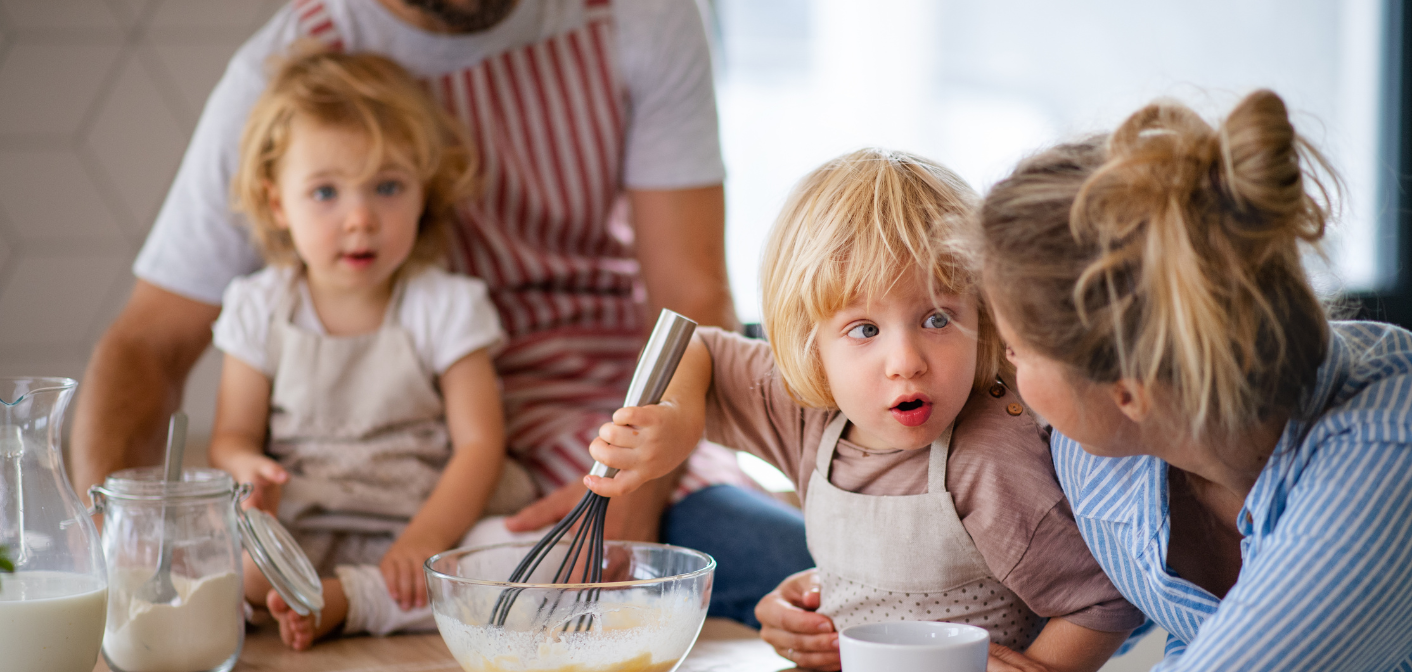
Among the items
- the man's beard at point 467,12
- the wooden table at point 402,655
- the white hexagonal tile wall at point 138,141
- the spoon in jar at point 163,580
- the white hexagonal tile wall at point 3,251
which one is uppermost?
the man's beard at point 467,12

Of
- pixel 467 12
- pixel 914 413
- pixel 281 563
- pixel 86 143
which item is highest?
pixel 467 12

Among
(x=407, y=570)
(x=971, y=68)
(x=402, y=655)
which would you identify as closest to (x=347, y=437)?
(x=407, y=570)

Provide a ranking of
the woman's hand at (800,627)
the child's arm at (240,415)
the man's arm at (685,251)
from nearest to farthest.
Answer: the woman's hand at (800,627) < the child's arm at (240,415) < the man's arm at (685,251)

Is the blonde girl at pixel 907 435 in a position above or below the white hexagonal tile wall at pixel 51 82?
below

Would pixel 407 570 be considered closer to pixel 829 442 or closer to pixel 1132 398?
pixel 829 442

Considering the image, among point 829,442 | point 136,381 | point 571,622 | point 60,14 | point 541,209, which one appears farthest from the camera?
point 60,14

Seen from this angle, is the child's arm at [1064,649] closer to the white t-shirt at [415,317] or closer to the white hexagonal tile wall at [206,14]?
the white t-shirt at [415,317]

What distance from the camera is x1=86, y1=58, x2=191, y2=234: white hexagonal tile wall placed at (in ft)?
5.72

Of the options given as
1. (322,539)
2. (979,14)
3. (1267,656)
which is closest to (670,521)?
(322,539)

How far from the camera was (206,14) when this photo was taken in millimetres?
1758

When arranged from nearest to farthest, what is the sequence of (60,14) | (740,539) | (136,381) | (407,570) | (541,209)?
(407,570), (740,539), (136,381), (541,209), (60,14)

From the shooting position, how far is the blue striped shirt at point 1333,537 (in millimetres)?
508

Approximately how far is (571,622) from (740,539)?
0.42 metres

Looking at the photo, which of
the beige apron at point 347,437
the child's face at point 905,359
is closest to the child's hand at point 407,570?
the beige apron at point 347,437
